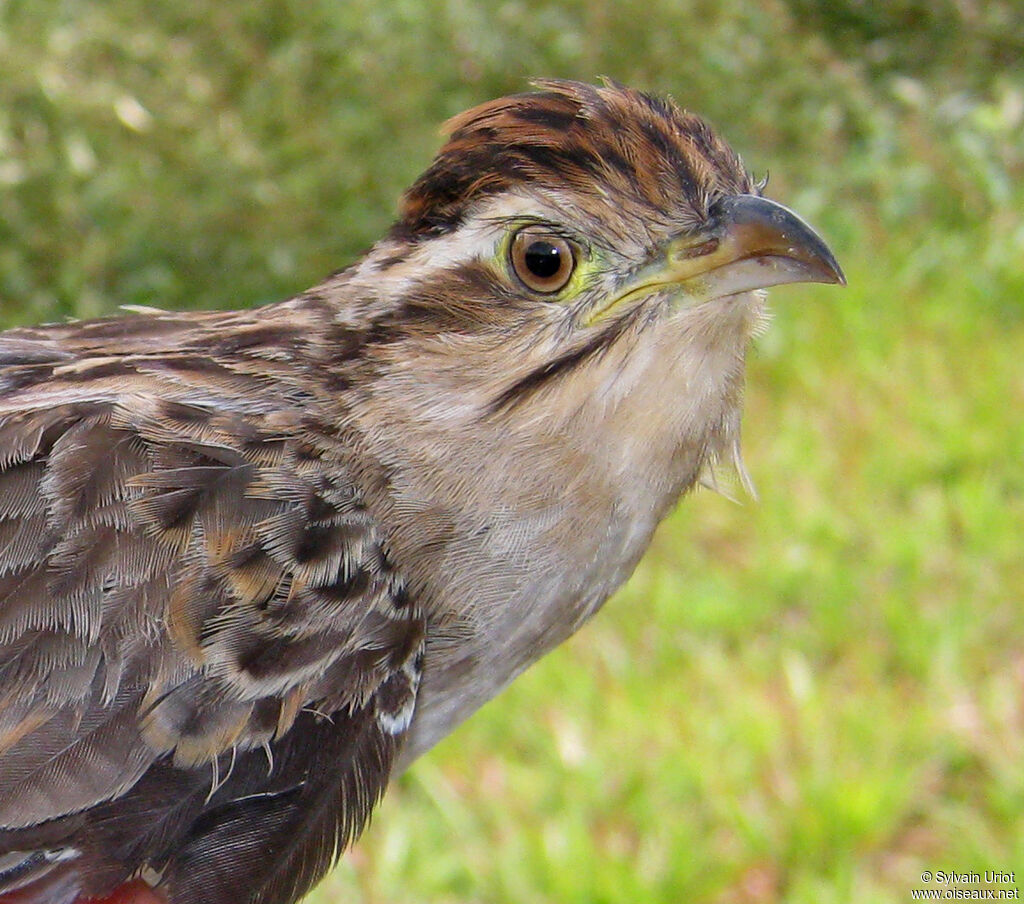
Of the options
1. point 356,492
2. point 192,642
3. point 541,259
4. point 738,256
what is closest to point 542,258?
point 541,259

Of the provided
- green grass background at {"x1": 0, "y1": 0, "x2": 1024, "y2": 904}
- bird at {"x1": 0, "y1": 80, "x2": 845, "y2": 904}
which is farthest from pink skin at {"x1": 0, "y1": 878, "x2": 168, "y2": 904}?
green grass background at {"x1": 0, "y1": 0, "x2": 1024, "y2": 904}

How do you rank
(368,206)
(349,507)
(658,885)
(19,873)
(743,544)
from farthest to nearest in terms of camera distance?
(368,206) → (743,544) → (658,885) → (349,507) → (19,873)

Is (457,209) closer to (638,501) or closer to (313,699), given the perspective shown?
(638,501)

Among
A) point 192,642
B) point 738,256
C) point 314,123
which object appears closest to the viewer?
point 192,642

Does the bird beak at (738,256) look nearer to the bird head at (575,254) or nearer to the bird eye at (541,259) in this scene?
the bird head at (575,254)

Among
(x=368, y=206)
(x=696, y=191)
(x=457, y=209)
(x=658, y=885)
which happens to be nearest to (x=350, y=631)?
(x=457, y=209)

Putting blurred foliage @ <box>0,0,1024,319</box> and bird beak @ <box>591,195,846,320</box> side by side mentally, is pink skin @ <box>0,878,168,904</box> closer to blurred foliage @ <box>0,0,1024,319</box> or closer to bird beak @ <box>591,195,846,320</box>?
bird beak @ <box>591,195,846,320</box>

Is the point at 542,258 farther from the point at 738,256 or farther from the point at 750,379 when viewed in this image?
the point at 750,379

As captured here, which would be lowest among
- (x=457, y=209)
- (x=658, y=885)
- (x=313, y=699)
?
(x=658, y=885)
